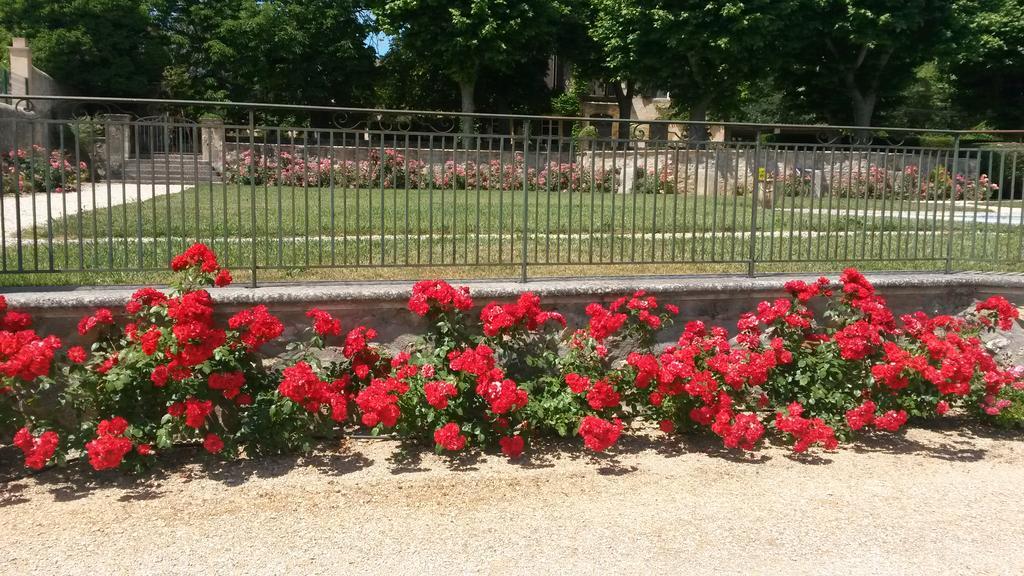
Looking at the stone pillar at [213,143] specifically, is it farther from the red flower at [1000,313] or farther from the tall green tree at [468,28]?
the tall green tree at [468,28]

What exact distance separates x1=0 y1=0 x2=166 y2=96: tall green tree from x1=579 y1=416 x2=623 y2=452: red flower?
117 feet

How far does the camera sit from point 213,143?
617cm

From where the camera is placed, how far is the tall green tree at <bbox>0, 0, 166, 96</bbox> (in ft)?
113

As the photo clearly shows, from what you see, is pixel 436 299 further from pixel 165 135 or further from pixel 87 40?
pixel 87 40

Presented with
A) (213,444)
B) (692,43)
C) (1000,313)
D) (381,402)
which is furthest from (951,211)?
(692,43)

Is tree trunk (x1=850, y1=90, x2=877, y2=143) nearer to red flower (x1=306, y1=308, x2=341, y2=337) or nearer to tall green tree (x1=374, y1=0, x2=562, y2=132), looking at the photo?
tall green tree (x1=374, y1=0, x2=562, y2=132)

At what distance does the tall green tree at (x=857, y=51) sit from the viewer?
3014 cm

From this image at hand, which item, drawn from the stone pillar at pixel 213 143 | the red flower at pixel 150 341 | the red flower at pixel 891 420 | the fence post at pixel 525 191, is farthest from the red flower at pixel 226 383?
the red flower at pixel 891 420

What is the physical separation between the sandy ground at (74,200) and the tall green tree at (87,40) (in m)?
25.0

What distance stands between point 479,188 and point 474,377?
1.68 metres

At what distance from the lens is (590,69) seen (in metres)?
37.3

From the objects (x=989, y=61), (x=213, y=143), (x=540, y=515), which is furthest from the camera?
(x=989, y=61)

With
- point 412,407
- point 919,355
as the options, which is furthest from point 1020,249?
point 412,407

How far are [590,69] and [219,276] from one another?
1326 inches
